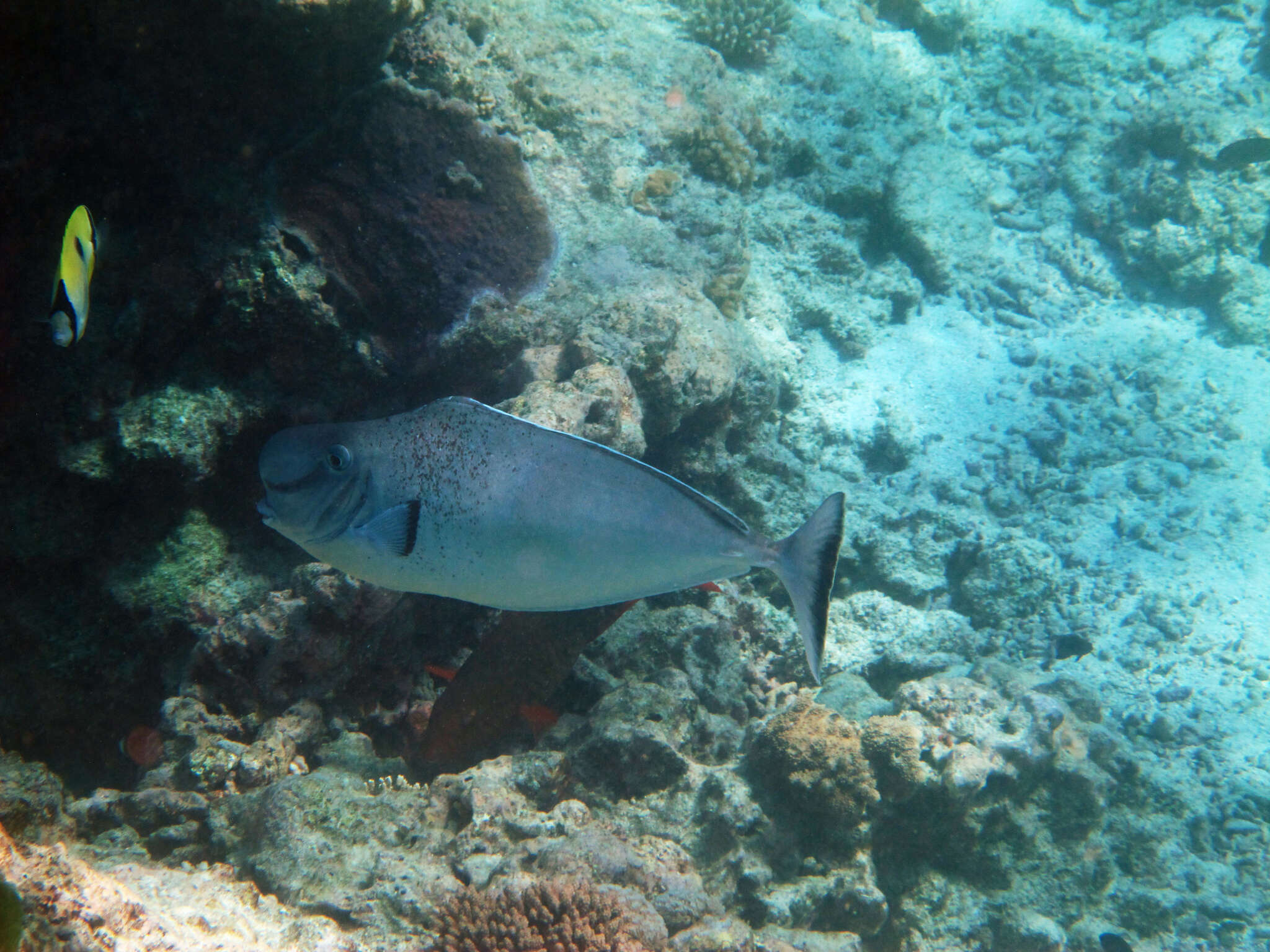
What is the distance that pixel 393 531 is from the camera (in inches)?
67.0

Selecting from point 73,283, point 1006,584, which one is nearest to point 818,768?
point 1006,584

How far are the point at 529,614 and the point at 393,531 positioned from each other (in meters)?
1.77

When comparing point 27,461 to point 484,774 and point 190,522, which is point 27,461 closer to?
point 190,522

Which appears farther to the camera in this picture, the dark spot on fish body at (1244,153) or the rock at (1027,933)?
the dark spot on fish body at (1244,153)

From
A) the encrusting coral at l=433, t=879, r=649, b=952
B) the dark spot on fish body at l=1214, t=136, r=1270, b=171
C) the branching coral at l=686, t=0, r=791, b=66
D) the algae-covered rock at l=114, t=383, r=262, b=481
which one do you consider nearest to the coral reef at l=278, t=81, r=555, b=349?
the algae-covered rock at l=114, t=383, r=262, b=481

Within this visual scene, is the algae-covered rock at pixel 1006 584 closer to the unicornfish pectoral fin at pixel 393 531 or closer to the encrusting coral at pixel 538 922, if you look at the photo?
the encrusting coral at pixel 538 922

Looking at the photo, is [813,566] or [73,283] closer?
[813,566]

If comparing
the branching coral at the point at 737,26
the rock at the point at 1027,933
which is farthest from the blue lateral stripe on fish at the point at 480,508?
the branching coral at the point at 737,26

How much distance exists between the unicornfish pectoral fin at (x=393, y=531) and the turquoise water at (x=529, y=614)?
0.18m

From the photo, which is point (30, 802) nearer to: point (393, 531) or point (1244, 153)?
point (393, 531)

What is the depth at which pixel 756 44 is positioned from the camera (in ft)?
26.1

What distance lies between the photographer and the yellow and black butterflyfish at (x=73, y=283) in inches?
87.1

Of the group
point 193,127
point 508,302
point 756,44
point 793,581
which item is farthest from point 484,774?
point 756,44

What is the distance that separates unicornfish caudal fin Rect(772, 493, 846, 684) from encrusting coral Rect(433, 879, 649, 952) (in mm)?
1440
